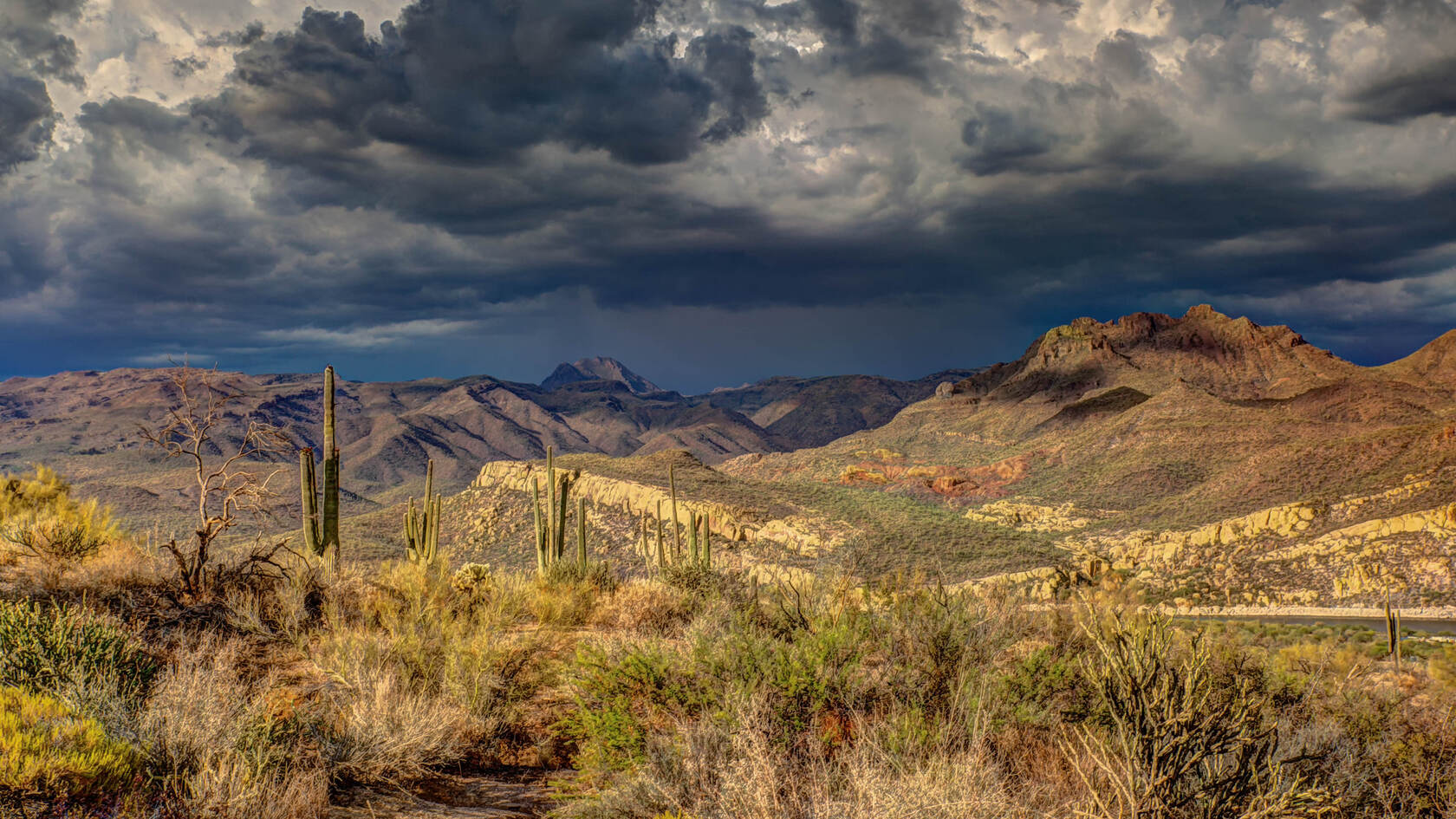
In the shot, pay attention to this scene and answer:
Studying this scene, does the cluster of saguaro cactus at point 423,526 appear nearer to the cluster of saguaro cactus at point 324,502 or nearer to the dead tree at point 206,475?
the cluster of saguaro cactus at point 324,502

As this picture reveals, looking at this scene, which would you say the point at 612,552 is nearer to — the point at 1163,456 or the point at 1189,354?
the point at 1163,456

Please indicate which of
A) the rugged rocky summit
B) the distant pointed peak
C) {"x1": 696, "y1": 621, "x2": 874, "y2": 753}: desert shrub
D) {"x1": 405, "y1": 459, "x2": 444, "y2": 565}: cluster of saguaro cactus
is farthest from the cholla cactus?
the distant pointed peak

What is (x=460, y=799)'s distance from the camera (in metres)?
5.77

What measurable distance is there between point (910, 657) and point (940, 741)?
1.54m

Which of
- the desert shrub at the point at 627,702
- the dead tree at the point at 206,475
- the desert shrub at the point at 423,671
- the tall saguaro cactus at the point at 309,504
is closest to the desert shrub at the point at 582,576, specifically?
the desert shrub at the point at 423,671

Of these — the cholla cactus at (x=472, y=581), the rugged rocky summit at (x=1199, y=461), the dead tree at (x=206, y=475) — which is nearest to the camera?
the dead tree at (x=206, y=475)

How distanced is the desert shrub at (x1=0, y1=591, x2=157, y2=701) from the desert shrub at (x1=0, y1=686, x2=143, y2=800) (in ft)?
2.14

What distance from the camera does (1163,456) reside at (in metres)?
78.6

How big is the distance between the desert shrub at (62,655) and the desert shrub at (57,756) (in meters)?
0.65

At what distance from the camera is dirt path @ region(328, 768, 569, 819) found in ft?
17.3

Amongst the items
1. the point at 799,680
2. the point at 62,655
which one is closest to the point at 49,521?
the point at 62,655

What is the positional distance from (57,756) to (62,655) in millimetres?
2131

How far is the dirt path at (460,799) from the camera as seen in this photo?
5.27m

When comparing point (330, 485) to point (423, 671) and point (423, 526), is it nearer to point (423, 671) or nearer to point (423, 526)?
point (423, 526)
